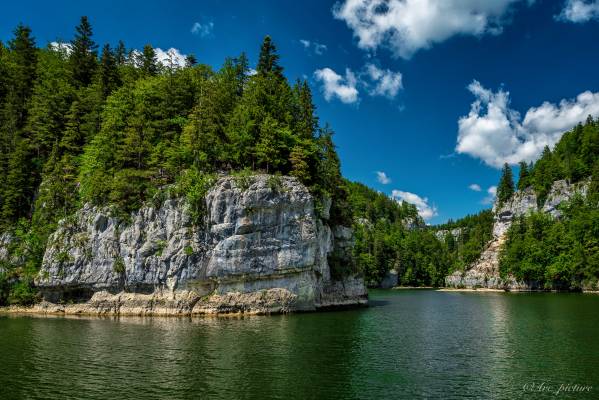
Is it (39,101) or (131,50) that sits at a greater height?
(131,50)

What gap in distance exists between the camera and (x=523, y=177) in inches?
6181

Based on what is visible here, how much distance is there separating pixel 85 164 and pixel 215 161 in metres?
19.4

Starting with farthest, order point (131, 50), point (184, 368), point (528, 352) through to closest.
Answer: point (131, 50)
point (528, 352)
point (184, 368)

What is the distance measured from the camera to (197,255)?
50.2m

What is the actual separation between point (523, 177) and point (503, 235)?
23328mm

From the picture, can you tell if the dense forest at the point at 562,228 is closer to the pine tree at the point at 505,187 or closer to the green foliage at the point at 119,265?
the pine tree at the point at 505,187

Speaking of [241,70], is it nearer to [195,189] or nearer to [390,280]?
[195,189]

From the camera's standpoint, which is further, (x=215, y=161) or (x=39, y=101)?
(x=39, y=101)

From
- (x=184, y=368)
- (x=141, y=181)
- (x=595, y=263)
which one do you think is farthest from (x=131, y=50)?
(x=595, y=263)

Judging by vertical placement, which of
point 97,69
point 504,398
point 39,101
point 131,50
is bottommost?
point 504,398

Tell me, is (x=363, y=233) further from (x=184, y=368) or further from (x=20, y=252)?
(x=184, y=368)

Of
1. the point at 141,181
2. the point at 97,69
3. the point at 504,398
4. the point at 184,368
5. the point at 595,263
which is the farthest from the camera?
the point at 595,263

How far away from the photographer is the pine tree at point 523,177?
154 m

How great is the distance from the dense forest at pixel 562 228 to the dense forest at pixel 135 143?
75.1 metres
